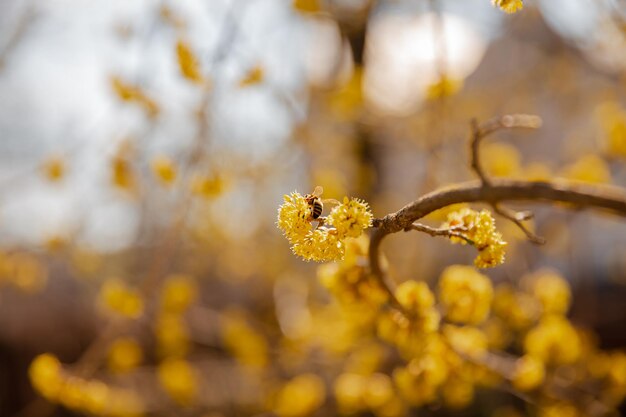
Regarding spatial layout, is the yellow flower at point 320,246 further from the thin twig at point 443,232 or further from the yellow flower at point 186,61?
the yellow flower at point 186,61

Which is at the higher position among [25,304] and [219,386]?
[25,304]

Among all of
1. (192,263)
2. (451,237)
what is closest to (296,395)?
(451,237)

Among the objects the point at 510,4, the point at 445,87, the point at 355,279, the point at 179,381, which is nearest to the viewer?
the point at 510,4

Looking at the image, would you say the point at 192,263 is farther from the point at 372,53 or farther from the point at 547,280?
the point at 547,280

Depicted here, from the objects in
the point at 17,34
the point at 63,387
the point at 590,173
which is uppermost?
the point at 17,34

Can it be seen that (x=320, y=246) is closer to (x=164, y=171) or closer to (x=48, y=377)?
(x=164, y=171)

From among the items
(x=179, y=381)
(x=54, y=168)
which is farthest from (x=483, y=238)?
(x=179, y=381)

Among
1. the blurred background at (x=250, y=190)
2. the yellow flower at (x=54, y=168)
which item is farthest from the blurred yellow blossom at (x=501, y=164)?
the yellow flower at (x=54, y=168)
